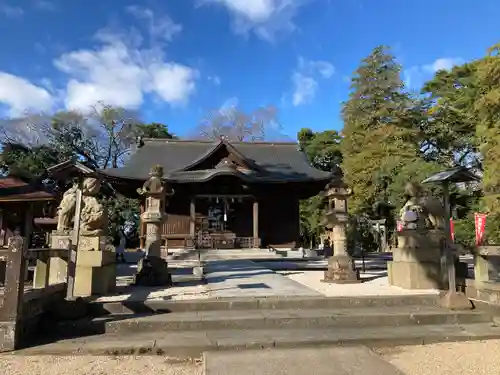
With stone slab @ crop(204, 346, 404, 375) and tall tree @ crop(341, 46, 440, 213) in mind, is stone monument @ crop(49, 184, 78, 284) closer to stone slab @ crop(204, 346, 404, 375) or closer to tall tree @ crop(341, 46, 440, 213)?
stone slab @ crop(204, 346, 404, 375)

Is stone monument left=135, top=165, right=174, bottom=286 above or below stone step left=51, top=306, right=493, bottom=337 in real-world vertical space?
above

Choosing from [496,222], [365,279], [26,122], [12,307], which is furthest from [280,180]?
[26,122]

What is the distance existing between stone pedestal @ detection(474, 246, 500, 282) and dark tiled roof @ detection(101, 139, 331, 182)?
14.8 metres

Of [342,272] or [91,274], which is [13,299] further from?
[342,272]

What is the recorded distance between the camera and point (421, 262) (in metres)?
7.73

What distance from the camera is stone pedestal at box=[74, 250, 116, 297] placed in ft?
21.4

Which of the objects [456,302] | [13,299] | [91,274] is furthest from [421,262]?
[13,299]

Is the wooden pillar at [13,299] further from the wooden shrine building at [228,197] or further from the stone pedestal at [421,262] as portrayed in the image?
the wooden shrine building at [228,197]

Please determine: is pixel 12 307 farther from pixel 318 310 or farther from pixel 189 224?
pixel 189 224

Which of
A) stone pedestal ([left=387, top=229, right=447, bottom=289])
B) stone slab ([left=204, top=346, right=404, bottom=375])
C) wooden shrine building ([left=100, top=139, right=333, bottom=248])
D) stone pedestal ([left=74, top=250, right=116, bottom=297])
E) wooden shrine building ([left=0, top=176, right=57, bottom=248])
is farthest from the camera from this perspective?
wooden shrine building ([left=100, top=139, right=333, bottom=248])

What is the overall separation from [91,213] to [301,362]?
457 centimetres

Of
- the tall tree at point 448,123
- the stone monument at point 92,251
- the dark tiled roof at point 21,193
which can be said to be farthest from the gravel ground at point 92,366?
the tall tree at point 448,123

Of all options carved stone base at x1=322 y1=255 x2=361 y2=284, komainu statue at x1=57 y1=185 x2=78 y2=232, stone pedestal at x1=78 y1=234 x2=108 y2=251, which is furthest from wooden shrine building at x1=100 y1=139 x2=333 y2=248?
stone pedestal at x1=78 y1=234 x2=108 y2=251

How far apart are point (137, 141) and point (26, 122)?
9.32 m
